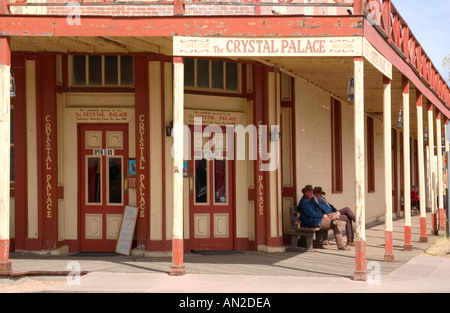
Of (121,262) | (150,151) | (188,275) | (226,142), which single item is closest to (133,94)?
(150,151)

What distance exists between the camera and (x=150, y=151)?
500 inches

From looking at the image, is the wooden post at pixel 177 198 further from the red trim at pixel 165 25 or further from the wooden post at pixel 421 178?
the wooden post at pixel 421 178

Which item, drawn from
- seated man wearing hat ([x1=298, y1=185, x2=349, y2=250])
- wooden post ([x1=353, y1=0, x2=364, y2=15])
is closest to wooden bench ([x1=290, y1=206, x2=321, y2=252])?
seated man wearing hat ([x1=298, y1=185, x2=349, y2=250])

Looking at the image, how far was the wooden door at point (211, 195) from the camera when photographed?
1341 cm

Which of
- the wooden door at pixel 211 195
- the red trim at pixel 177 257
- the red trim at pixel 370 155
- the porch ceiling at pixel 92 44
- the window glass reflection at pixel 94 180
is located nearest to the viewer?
the red trim at pixel 177 257

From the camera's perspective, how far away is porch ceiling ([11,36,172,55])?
11.6m

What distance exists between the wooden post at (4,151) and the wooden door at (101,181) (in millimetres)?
3095

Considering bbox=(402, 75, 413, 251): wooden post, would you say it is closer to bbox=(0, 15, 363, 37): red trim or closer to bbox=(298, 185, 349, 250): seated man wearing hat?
bbox=(298, 185, 349, 250): seated man wearing hat

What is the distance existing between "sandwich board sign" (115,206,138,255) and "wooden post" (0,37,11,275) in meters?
3.00

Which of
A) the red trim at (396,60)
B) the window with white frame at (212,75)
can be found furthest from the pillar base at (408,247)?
the window with white frame at (212,75)

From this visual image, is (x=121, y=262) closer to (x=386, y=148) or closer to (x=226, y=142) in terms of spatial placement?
(x=226, y=142)

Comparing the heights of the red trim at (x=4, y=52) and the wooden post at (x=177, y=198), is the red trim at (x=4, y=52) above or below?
above

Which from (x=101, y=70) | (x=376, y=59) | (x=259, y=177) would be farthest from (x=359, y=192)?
(x=101, y=70)

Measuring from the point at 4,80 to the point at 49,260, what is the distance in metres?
3.37
